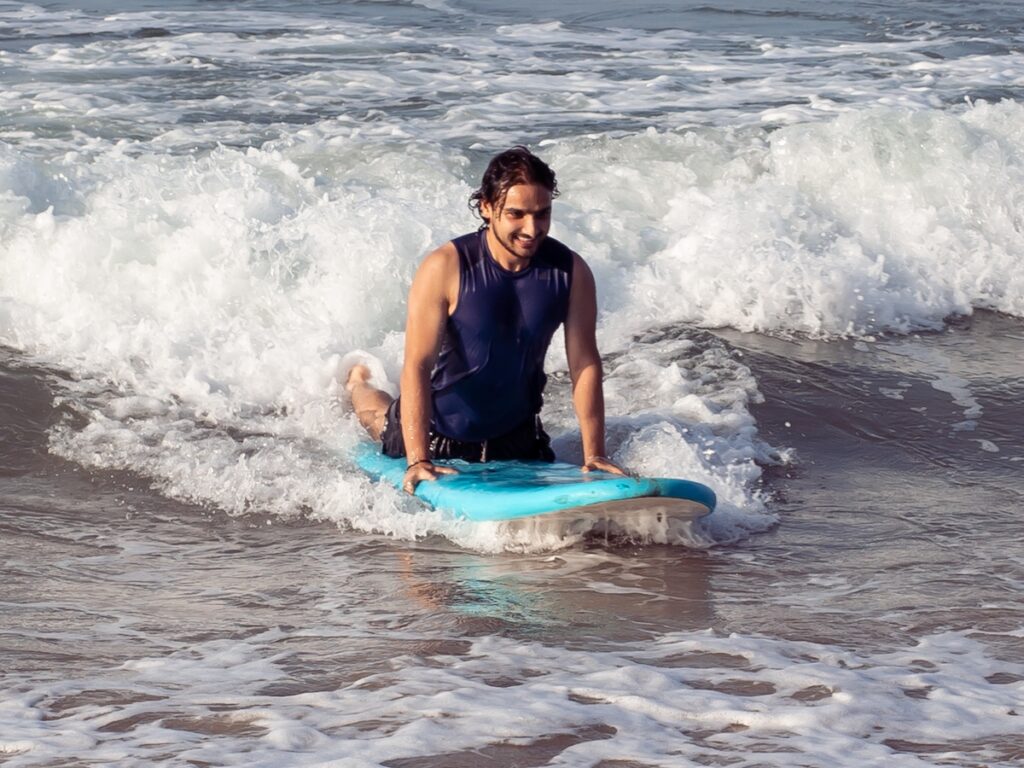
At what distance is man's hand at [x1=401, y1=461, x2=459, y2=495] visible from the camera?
5316 millimetres

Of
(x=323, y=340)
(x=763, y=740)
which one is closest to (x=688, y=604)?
(x=763, y=740)

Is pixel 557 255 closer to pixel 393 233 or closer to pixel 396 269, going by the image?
pixel 396 269

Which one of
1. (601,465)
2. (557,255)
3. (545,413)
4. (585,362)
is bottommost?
(545,413)

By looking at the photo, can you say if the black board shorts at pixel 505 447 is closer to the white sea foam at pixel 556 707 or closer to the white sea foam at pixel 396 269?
the white sea foam at pixel 396 269

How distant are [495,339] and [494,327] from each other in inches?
2.1

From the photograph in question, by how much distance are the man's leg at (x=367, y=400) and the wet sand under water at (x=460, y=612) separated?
3.10 ft

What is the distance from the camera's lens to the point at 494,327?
5.32 meters

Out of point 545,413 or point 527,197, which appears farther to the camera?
point 545,413

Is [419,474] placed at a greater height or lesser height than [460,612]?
greater

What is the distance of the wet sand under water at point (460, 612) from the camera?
11.2ft

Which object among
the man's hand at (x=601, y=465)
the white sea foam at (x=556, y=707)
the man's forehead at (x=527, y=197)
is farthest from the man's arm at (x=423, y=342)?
the white sea foam at (x=556, y=707)

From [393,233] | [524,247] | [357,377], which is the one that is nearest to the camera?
[524,247]

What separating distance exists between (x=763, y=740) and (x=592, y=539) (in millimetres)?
1789

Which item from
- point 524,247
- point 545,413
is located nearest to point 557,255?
point 524,247
